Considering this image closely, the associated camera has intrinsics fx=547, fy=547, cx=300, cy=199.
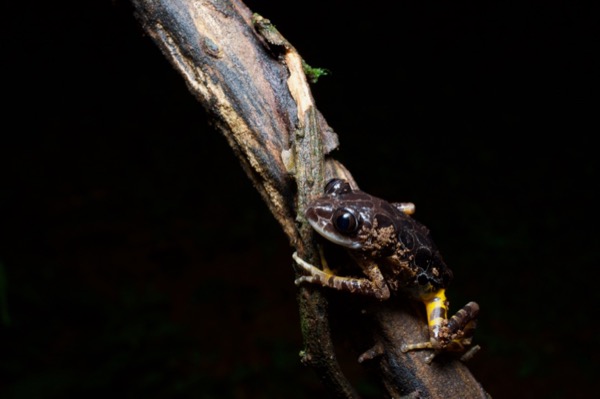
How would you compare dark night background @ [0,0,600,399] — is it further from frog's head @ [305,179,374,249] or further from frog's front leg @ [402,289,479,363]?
frog's head @ [305,179,374,249]

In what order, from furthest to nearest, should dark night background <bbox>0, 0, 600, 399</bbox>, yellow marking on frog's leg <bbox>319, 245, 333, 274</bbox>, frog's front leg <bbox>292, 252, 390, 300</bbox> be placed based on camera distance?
dark night background <bbox>0, 0, 600, 399</bbox>, yellow marking on frog's leg <bbox>319, 245, 333, 274</bbox>, frog's front leg <bbox>292, 252, 390, 300</bbox>

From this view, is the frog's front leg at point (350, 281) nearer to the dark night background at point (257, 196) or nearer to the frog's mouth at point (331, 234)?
the frog's mouth at point (331, 234)

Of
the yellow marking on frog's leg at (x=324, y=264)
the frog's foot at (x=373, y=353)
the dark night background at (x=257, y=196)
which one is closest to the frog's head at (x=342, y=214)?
the yellow marking on frog's leg at (x=324, y=264)

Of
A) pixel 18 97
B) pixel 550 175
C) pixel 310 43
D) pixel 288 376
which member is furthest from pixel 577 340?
pixel 18 97

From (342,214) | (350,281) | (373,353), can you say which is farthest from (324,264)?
(373,353)

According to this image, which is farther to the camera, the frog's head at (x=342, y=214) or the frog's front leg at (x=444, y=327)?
the frog's front leg at (x=444, y=327)

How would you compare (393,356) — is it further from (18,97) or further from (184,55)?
(18,97)

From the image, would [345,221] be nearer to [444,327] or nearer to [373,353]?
[373,353]

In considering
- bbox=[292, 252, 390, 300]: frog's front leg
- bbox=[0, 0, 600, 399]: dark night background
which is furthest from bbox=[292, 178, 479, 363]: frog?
bbox=[0, 0, 600, 399]: dark night background
